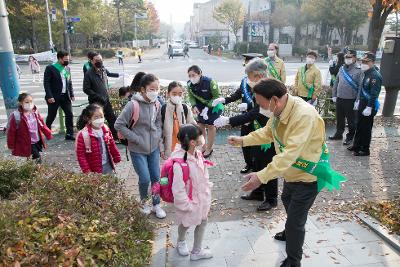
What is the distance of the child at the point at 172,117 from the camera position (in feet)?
15.5

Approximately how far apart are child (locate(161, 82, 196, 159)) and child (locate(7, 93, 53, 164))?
6.95 ft

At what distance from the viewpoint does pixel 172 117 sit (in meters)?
4.81

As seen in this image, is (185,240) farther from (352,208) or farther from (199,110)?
(199,110)

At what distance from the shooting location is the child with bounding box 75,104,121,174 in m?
4.25

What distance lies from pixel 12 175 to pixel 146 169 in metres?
1.50

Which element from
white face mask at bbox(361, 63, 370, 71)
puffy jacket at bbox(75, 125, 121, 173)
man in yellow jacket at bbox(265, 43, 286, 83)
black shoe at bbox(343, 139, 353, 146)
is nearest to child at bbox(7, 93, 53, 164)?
puffy jacket at bbox(75, 125, 121, 173)

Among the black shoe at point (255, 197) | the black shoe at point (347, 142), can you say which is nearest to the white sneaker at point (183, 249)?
the black shoe at point (255, 197)

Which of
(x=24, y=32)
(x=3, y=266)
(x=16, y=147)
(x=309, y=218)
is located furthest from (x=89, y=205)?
(x=24, y=32)

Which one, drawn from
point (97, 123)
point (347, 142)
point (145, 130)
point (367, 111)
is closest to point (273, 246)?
point (145, 130)

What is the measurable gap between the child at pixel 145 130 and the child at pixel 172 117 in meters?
0.12

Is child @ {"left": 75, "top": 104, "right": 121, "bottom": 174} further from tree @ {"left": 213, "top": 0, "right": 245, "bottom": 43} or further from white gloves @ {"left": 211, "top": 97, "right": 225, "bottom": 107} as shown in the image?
tree @ {"left": 213, "top": 0, "right": 245, "bottom": 43}

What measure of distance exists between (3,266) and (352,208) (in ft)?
13.7

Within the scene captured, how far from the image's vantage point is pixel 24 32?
36594mm

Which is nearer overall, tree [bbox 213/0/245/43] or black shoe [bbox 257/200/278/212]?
black shoe [bbox 257/200/278/212]
